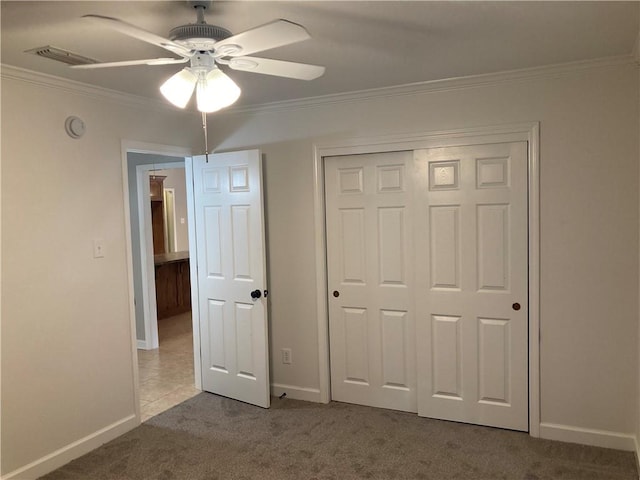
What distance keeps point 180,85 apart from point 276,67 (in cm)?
42

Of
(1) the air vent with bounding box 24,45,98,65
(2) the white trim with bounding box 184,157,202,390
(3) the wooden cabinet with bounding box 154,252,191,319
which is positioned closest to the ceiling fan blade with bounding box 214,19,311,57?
(1) the air vent with bounding box 24,45,98,65

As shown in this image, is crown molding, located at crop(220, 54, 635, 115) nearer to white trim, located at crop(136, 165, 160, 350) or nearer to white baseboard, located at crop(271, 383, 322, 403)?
white trim, located at crop(136, 165, 160, 350)

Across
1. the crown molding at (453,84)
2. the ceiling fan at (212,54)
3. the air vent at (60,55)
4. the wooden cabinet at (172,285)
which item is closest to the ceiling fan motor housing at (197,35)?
the ceiling fan at (212,54)

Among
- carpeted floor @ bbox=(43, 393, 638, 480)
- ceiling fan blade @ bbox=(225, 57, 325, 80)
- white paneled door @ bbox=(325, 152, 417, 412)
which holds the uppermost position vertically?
ceiling fan blade @ bbox=(225, 57, 325, 80)

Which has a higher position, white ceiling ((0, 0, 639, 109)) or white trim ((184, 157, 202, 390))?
white ceiling ((0, 0, 639, 109))

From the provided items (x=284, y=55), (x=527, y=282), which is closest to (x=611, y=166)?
(x=527, y=282)

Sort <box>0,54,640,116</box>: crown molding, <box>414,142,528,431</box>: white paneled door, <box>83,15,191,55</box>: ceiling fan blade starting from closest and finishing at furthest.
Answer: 1. <box>83,15,191,55</box>: ceiling fan blade
2. <box>0,54,640,116</box>: crown molding
3. <box>414,142,528,431</box>: white paneled door

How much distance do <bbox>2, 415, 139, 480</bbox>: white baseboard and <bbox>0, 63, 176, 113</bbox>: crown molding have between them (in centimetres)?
222

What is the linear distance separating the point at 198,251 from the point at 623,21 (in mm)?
3269

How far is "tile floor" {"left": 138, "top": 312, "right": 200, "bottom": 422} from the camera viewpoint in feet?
13.2

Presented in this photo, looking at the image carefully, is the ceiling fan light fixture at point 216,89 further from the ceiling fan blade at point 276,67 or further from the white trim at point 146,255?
the white trim at point 146,255

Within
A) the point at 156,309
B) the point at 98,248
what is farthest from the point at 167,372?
the point at 98,248

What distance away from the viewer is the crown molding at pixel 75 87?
2.75 meters

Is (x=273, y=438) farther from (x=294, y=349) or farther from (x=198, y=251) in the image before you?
(x=198, y=251)
